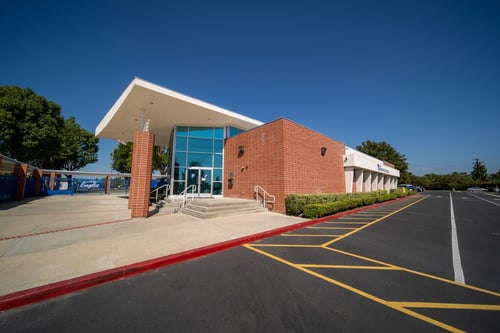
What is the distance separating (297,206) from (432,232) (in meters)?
5.23

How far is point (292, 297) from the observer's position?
287 cm

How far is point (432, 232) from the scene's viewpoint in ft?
23.0

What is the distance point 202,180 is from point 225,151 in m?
3.09

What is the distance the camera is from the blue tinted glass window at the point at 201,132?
15188mm

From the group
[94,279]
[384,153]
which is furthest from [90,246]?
[384,153]

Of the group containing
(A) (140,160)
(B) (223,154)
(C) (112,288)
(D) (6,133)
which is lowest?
(C) (112,288)

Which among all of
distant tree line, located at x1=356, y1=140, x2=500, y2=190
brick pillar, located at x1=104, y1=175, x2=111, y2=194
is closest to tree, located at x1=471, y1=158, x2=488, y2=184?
distant tree line, located at x1=356, y1=140, x2=500, y2=190

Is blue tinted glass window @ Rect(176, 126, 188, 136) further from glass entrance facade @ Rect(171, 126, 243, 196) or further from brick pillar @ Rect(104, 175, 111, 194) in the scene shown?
brick pillar @ Rect(104, 175, 111, 194)

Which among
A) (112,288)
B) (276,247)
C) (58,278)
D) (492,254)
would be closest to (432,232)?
(492,254)

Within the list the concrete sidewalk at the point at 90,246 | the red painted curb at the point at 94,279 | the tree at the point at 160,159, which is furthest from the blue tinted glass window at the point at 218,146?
the red painted curb at the point at 94,279

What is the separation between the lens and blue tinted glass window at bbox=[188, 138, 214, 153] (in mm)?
14969

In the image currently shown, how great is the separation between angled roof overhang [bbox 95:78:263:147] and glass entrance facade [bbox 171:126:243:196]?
2.48 feet

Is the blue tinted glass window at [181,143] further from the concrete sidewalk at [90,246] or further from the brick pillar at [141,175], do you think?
the concrete sidewalk at [90,246]

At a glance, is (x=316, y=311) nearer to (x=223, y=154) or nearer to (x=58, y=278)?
(x=58, y=278)
